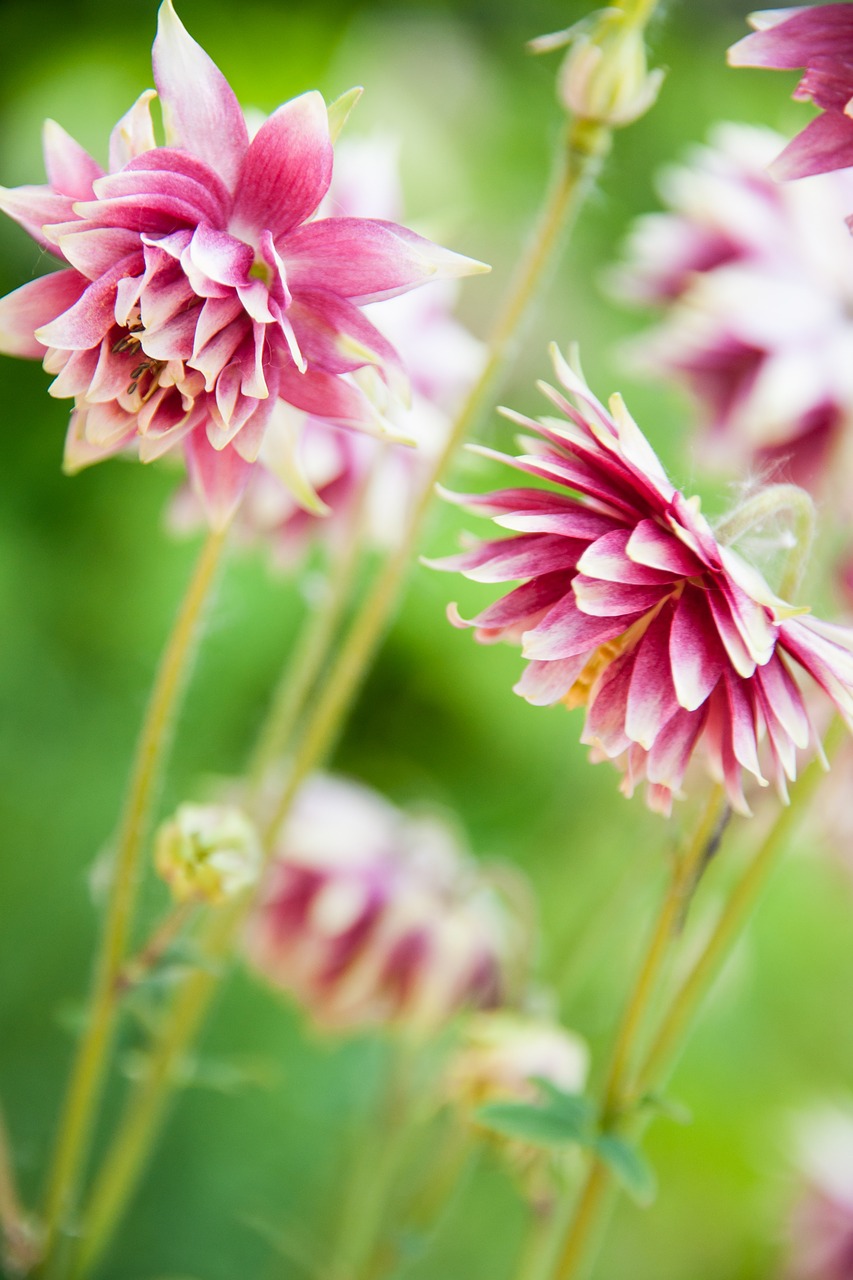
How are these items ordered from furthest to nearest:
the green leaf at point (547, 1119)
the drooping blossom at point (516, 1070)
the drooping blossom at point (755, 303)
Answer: the drooping blossom at point (755, 303) → the drooping blossom at point (516, 1070) → the green leaf at point (547, 1119)

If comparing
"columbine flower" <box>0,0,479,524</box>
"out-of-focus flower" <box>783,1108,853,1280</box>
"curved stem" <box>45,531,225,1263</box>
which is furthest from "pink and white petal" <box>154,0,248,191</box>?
"out-of-focus flower" <box>783,1108,853,1280</box>

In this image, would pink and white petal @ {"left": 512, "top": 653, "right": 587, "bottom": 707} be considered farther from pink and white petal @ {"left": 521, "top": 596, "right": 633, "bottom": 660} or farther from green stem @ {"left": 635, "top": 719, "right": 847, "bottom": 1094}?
green stem @ {"left": 635, "top": 719, "right": 847, "bottom": 1094}

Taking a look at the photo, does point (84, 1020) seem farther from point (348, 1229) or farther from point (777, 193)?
point (777, 193)

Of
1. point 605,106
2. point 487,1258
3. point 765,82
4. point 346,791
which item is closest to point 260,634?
point 346,791

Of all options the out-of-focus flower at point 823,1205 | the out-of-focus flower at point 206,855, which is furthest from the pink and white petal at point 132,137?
the out-of-focus flower at point 823,1205

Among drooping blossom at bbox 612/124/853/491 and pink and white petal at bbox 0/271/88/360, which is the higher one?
drooping blossom at bbox 612/124/853/491

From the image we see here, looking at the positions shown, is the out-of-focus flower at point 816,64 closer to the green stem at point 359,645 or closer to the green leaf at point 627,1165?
the green stem at point 359,645

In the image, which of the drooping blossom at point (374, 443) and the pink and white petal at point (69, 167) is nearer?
the pink and white petal at point (69, 167)
